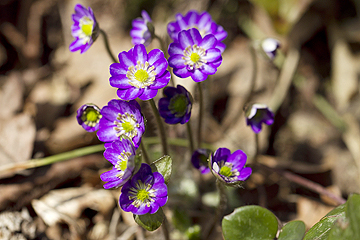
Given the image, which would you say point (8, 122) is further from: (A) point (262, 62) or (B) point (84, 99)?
(A) point (262, 62)

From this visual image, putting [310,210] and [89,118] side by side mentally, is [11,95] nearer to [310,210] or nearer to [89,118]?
[89,118]

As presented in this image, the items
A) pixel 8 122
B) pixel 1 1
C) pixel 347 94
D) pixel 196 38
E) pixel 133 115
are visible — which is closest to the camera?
pixel 133 115

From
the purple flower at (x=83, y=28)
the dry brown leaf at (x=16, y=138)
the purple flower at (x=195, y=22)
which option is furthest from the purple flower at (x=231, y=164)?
the dry brown leaf at (x=16, y=138)

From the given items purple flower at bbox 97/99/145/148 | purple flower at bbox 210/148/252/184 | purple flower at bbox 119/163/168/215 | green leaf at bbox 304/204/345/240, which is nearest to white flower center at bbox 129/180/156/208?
purple flower at bbox 119/163/168/215

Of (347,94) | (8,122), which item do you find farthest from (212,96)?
(8,122)

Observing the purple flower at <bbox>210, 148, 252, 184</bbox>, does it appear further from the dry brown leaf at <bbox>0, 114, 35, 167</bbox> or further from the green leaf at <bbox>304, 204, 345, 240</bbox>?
the dry brown leaf at <bbox>0, 114, 35, 167</bbox>

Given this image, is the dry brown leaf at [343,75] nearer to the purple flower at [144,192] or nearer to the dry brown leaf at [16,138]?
the purple flower at [144,192]
